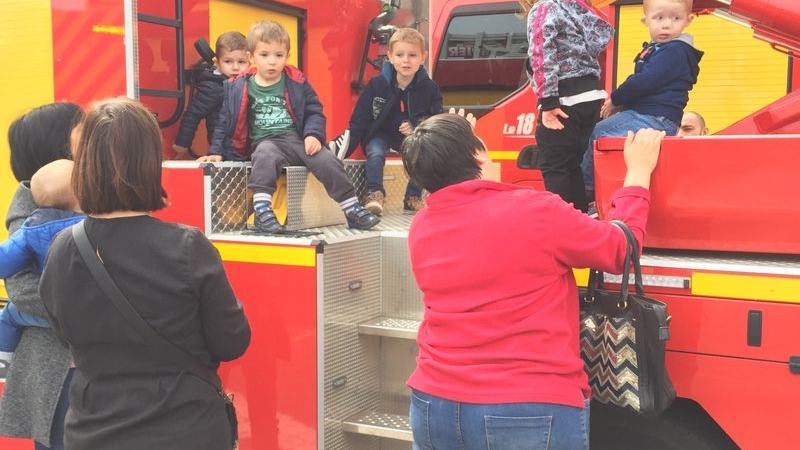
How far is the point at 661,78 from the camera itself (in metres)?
3.05

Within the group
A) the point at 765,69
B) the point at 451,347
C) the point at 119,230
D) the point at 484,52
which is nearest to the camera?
the point at 119,230

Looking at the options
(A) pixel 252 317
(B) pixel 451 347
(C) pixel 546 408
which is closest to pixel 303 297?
(A) pixel 252 317

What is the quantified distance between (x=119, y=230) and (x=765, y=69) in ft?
12.7

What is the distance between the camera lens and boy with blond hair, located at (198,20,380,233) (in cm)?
386

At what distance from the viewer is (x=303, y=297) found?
325 centimetres

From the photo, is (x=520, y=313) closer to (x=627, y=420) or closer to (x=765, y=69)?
(x=627, y=420)

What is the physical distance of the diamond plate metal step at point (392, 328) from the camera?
3.30 meters

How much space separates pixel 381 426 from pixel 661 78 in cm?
173

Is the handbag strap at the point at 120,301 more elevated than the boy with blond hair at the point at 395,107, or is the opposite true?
the boy with blond hair at the point at 395,107

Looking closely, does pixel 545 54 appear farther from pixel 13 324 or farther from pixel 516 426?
pixel 13 324

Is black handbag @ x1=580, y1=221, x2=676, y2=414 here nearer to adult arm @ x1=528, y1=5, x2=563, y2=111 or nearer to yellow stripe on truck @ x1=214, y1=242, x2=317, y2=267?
adult arm @ x1=528, y1=5, x2=563, y2=111

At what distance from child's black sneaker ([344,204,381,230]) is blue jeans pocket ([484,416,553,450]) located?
1819mm

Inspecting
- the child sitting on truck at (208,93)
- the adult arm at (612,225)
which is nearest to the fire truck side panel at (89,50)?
the child sitting on truck at (208,93)

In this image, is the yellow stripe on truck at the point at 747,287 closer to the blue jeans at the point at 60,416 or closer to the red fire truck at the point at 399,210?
the red fire truck at the point at 399,210
